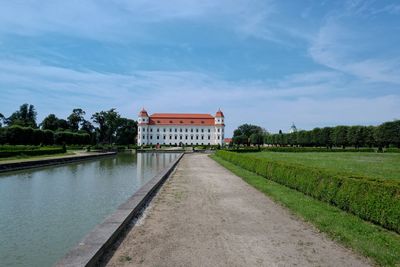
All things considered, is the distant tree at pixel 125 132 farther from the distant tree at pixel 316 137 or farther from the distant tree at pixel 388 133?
the distant tree at pixel 388 133

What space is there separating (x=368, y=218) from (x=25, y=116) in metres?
77.1

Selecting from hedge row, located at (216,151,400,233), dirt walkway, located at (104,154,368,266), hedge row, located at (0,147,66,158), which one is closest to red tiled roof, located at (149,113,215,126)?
hedge row, located at (0,147,66,158)

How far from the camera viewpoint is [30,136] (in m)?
42.9

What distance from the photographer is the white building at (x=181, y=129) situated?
93.4m

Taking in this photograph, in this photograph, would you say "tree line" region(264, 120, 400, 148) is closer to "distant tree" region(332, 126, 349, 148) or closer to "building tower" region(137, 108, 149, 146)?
"distant tree" region(332, 126, 349, 148)

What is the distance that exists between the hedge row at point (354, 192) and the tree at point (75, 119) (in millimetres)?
67263

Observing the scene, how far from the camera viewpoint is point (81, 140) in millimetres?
57031

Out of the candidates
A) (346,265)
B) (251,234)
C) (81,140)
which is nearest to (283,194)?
(251,234)

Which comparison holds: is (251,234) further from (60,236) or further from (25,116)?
(25,116)

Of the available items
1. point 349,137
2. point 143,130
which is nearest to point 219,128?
point 143,130

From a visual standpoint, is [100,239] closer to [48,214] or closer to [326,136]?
[48,214]

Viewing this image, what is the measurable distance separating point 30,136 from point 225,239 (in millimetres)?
44068

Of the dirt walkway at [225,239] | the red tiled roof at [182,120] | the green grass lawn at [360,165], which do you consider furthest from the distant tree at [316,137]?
the dirt walkway at [225,239]

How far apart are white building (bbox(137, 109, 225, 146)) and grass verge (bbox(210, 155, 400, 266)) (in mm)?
86182
